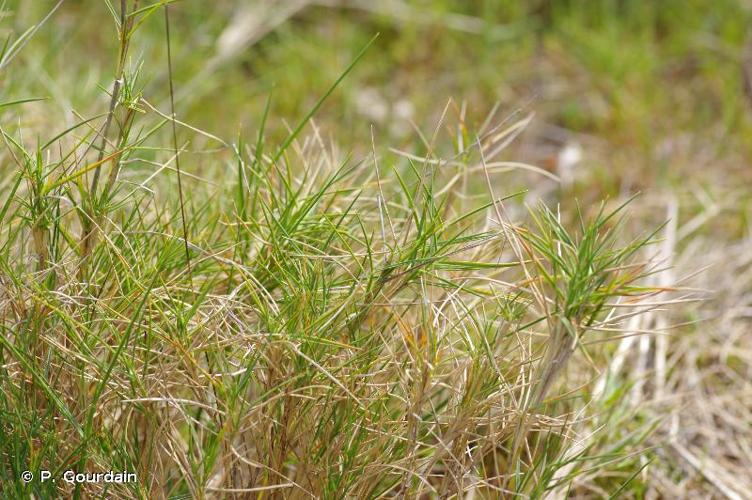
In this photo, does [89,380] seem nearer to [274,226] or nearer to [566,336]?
[274,226]

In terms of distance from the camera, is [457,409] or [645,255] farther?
[645,255]

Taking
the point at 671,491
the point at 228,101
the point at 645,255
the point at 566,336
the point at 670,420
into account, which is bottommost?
the point at 671,491

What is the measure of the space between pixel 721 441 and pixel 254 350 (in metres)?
1.36

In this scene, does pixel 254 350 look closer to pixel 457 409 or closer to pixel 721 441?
pixel 457 409

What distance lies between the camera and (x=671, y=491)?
6.54 feet

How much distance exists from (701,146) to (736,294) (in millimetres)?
960

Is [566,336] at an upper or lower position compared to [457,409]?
upper

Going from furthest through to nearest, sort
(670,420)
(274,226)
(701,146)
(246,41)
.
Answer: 1. (246,41)
2. (701,146)
3. (670,420)
4. (274,226)

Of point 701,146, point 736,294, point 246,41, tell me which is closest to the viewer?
point 736,294

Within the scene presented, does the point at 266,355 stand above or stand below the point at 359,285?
below

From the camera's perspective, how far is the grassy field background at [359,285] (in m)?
1.36

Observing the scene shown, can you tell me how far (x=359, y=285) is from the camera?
139 centimetres

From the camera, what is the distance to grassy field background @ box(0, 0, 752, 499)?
1.36 metres

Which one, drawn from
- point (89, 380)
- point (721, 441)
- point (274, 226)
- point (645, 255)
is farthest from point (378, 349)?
point (645, 255)
